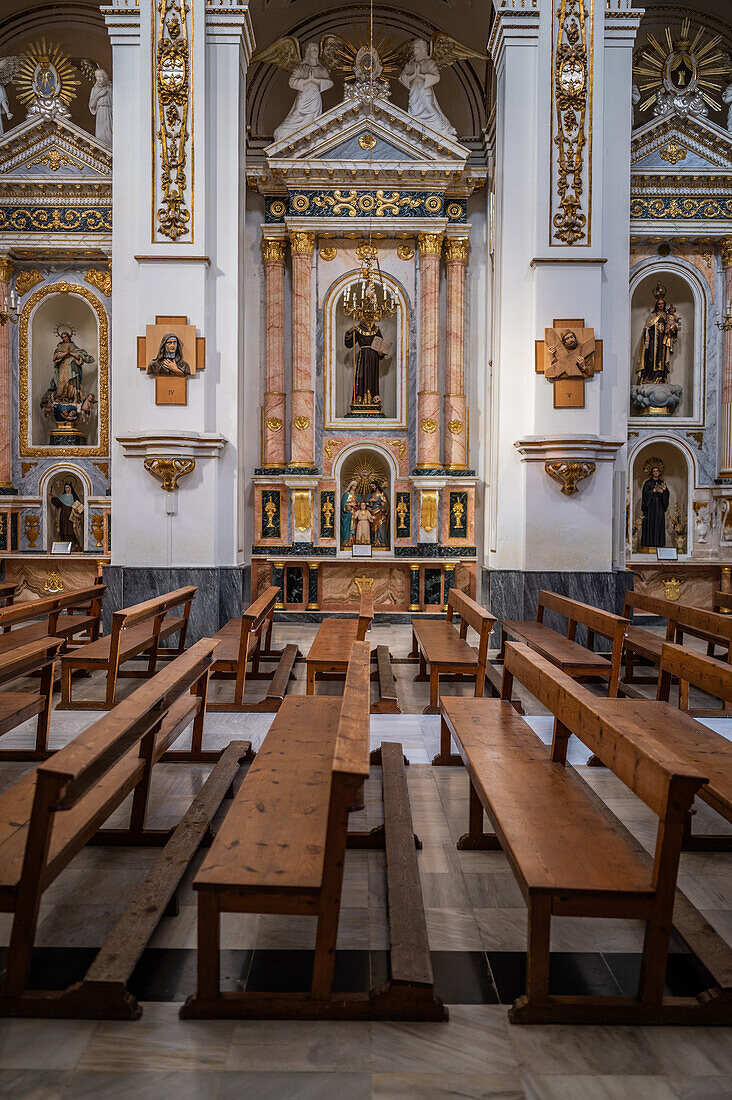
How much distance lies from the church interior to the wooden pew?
37mm

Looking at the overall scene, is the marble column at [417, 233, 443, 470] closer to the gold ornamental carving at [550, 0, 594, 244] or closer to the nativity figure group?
the nativity figure group

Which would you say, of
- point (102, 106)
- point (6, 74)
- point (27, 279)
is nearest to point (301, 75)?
point (102, 106)

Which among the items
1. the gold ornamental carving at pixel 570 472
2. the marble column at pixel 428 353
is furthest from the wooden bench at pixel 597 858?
the marble column at pixel 428 353

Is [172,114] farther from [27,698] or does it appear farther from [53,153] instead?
[27,698]

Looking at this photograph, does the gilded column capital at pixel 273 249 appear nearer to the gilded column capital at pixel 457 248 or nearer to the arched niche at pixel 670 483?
the gilded column capital at pixel 457 248

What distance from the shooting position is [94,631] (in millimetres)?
7465

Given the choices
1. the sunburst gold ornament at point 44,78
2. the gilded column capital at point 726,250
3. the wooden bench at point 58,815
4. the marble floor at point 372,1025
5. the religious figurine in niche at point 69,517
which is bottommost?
the marble floor at point 372,1025

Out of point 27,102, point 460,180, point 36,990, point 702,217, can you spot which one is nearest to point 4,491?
point 27,102

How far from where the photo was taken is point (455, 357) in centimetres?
A: 1086

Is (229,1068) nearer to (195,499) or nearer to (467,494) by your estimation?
(195,499)

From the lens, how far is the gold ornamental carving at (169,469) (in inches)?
327

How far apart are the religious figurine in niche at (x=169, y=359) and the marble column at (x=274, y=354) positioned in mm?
2523

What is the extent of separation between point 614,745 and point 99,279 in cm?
1082

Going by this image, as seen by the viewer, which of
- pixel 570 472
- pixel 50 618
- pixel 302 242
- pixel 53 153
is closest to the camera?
pixel 50 618
